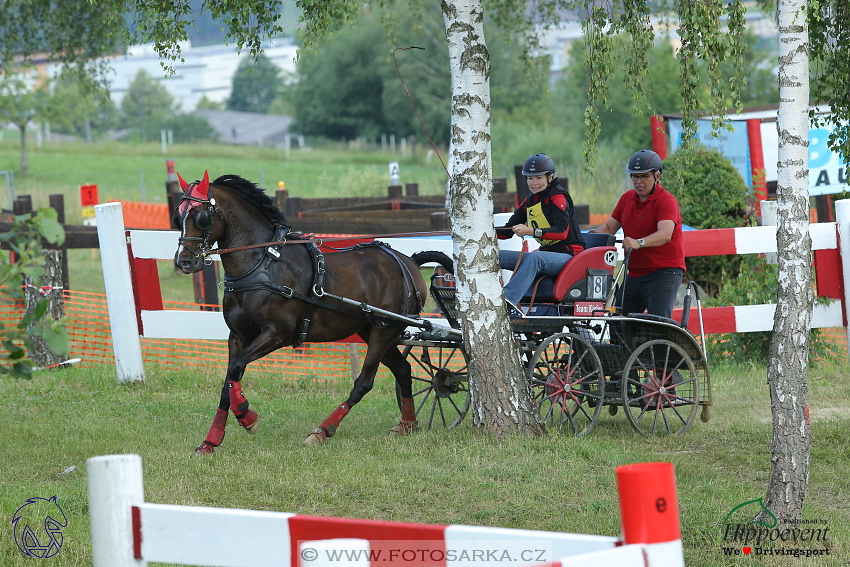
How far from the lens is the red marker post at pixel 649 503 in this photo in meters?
2.20

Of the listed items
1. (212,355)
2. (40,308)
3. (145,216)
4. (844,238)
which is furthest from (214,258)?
(145,216)

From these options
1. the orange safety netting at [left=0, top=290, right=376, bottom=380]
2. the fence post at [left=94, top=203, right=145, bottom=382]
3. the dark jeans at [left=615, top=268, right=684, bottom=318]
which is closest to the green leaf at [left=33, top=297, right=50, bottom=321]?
the dark jeans at [left=615, top=268, right=684, bottom=318]

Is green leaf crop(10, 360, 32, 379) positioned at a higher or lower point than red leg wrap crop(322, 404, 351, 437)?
higher

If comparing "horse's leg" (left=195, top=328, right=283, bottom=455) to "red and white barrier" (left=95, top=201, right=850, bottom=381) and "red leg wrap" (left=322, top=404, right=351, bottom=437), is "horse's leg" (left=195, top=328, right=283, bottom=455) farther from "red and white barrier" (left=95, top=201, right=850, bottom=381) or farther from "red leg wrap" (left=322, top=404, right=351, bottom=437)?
"red and white barrier" (left=95, top=201, right=850, bottom=381)

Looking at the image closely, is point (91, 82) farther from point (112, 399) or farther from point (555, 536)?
point (555, 536)

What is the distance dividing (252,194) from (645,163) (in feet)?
9.98

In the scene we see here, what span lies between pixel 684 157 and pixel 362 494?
10.6ft

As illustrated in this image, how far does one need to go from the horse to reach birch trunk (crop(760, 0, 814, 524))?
3096mm

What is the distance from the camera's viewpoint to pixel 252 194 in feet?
22.7

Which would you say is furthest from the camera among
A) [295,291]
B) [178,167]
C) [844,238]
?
[178,167]

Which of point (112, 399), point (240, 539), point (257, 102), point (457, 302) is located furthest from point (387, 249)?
point (257, 102)

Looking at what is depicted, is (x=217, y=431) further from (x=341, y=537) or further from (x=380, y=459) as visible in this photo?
(x=341, y=537)

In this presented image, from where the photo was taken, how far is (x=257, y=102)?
15488 centimetres

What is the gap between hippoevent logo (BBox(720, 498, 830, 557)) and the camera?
14.9 feet
